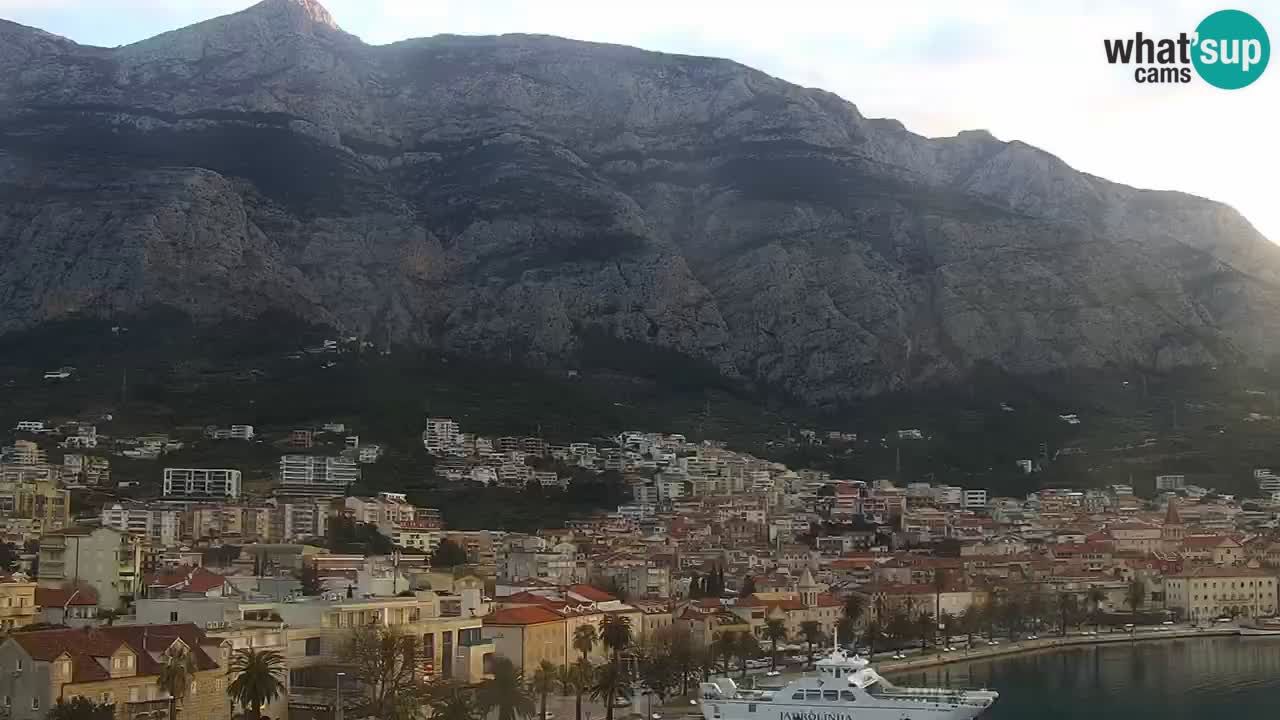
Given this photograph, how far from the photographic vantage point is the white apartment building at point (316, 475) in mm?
108000

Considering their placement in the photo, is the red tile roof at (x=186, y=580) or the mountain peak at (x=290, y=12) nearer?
the red tile roof at (x=186, y=580)

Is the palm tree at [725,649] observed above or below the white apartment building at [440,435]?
below

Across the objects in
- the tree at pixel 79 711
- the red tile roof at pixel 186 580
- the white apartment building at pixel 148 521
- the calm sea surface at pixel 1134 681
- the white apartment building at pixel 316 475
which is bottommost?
the calm sea surface at pixel 1134 681

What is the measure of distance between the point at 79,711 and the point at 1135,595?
72388 millimetres

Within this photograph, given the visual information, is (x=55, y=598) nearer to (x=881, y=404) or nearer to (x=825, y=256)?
(x=881, y=404)

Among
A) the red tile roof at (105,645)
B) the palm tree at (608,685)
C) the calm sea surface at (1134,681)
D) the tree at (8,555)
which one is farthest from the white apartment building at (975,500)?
the red tile roof at (105,645)

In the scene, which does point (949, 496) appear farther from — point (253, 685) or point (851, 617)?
point (253, 685)

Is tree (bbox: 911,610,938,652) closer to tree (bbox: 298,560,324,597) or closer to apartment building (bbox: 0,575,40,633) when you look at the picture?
tree (bbox: 298,560,324,597)

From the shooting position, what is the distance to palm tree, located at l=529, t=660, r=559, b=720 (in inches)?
1852

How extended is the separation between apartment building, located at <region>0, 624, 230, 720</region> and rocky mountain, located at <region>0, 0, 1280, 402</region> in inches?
4125

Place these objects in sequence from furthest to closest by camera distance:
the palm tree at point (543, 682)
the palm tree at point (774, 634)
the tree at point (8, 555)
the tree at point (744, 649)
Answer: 1. the tree at point (8, 555)
2. the palm tree at point (774, 634)
3. the tree at point (744, 649)
4. the palm tree at point (543, 682)

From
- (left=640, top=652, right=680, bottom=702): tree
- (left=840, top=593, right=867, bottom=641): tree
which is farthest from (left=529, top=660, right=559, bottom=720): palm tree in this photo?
(left=840, top=593, right=867, bottom=641): tree

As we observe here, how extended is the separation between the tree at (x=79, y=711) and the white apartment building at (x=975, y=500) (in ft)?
331

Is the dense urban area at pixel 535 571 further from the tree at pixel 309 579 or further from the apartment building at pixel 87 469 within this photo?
the tree at pixel 309 579
